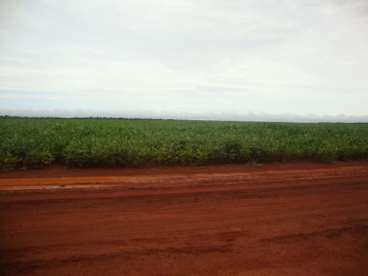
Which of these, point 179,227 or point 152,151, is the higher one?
point 152,151

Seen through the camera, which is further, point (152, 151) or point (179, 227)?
point (152, 151)

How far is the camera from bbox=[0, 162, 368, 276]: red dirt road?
3.53 meters

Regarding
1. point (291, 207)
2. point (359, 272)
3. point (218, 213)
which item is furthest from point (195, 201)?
point (359, 272)

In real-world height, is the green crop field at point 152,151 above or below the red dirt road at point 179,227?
above

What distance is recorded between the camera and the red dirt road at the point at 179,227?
3529 millimetres

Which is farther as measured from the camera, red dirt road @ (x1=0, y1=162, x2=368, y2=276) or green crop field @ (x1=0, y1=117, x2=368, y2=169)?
green crop field @ (x1=0, y1=117, x2=368, y2=169)

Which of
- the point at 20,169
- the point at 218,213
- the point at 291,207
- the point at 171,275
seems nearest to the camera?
the point at 171,275

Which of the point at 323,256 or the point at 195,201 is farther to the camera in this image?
the point at 195,201

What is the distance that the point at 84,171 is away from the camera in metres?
8.80

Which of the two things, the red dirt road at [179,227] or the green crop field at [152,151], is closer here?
the red dirt road at [179,227]

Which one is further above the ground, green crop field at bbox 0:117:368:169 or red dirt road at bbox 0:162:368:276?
green crop field at bbox 0:117:368:169

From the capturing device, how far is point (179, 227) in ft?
15.1

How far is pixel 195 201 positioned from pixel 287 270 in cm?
261

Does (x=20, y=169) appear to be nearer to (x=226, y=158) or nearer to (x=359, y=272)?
(x=226, y=158)
